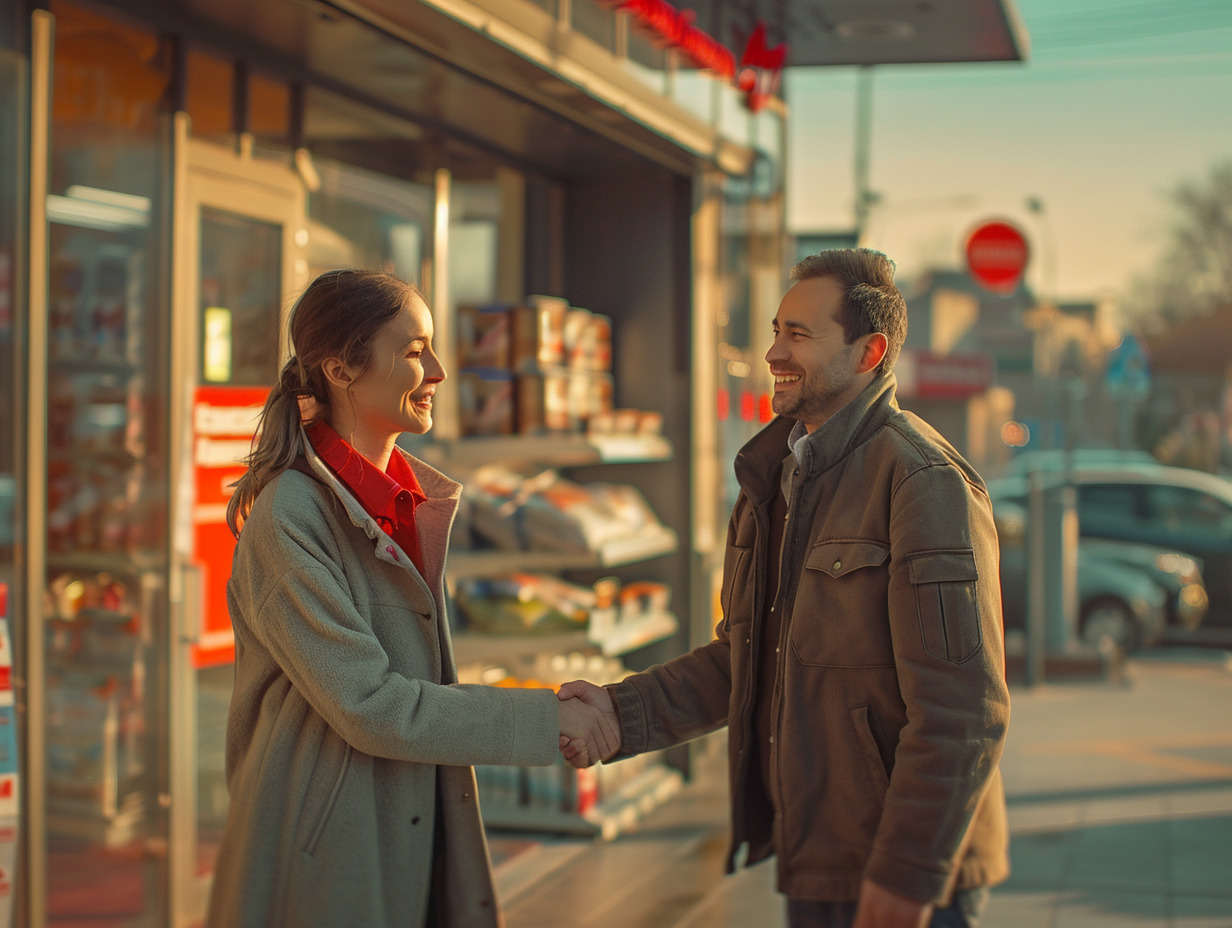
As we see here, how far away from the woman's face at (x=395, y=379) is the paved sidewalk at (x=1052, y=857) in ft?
9.27

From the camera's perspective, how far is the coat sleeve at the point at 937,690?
2158 millimetres

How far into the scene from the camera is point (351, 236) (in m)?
5.23

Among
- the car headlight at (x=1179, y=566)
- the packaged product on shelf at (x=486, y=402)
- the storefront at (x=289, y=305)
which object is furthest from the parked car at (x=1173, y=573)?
the packaged product on shelf at (x=486, y=402)

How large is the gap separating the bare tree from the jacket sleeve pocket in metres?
38.9

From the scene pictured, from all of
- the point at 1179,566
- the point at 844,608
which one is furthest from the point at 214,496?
the point at 1179,566

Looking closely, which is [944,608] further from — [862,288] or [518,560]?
[518,560]

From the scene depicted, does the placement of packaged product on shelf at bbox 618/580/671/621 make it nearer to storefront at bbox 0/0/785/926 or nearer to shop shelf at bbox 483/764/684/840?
storefront at bbox 0/0/785/926

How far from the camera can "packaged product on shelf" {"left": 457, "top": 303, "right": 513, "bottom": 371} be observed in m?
5.85

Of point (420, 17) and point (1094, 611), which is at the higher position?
point (420, 17)

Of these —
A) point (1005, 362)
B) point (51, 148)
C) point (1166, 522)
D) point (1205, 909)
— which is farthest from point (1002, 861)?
point (1005, 362)

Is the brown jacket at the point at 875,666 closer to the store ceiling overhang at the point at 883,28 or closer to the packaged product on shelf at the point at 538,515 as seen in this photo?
the packaged product on shelf at the point at 538,515

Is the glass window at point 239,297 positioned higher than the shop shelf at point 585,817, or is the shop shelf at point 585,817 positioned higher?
the glass window at point 239,297

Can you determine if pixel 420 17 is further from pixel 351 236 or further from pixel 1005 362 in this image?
pixel 1005 362

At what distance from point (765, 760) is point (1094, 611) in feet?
33.3
